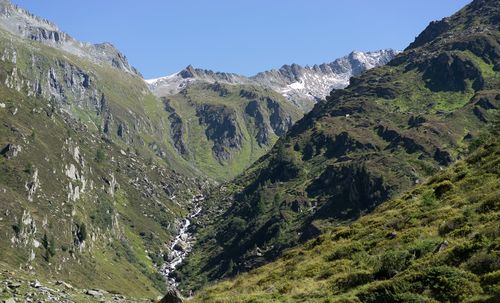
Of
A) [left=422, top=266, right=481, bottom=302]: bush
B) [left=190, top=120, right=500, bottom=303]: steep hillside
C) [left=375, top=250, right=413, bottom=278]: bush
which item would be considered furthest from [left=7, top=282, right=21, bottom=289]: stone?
[left=422, top=266, right=481, bottom=302]: bush

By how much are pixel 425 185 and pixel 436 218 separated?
45.3 ft

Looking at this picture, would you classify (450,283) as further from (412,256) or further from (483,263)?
(412,256)

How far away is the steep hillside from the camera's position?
21.5 m

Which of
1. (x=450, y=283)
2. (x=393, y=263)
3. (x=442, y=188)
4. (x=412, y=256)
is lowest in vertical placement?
(x=450, y=283)

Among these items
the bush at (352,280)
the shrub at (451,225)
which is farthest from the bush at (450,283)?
the shrub at (451,225)

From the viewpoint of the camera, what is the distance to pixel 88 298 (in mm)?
48750

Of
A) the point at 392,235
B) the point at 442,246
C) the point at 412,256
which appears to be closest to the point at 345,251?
the point at 392,235

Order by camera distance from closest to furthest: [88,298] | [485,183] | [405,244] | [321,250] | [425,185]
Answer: [405,244]
[485,183]
[321,250]
[425,185]
[88,298]

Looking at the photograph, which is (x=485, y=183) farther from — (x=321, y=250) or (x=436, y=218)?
(x=321, y=250)

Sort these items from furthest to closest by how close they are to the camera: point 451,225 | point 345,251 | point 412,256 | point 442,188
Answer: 1. point 442,188
2. point 345,251
3. point 451,225
4. point 412,256

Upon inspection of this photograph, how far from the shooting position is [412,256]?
25875 millimetres

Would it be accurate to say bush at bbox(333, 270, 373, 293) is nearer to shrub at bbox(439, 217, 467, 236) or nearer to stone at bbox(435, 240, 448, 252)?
stone at bbox(435, 240, 448, 252)

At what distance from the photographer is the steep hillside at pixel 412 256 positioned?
21.5m

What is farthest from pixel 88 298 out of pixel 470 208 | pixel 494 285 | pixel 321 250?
pixel 494 285
